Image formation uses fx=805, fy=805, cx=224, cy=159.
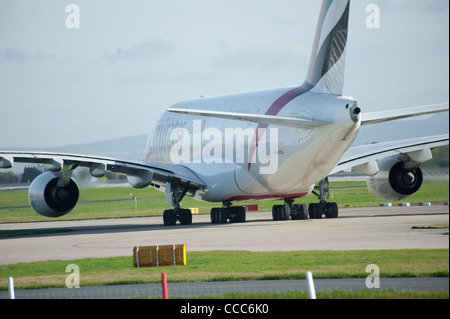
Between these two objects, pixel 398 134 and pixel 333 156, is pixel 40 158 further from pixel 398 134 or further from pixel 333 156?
pixel 398 134

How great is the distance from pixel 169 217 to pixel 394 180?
39.1 ft

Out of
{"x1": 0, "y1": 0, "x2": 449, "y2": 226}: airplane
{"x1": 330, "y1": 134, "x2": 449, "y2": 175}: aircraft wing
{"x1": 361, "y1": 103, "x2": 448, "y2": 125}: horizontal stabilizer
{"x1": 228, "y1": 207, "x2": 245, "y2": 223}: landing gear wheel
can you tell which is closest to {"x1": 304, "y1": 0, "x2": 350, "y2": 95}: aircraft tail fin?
{"x1": 0, "y1": 0, "x2": 449, "y2": 226}: airplane

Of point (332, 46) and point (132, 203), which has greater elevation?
point (332, 46)

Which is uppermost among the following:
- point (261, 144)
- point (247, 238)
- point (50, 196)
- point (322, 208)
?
point (261, 144)

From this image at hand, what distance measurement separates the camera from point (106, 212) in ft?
216

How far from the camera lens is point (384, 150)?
136ft

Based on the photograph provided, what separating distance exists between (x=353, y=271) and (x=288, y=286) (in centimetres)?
233

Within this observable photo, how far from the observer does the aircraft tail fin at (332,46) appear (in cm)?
3347

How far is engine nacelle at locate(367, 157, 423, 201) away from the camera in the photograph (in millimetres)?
41812

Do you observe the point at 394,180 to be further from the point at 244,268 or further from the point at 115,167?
the point at 244,268

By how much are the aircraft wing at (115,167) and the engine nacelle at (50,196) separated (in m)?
0.89

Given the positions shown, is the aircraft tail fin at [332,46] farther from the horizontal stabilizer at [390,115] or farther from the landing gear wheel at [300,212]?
the landing gear wheel at [300,212]

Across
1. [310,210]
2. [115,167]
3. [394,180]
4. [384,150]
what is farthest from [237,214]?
[394,180]
